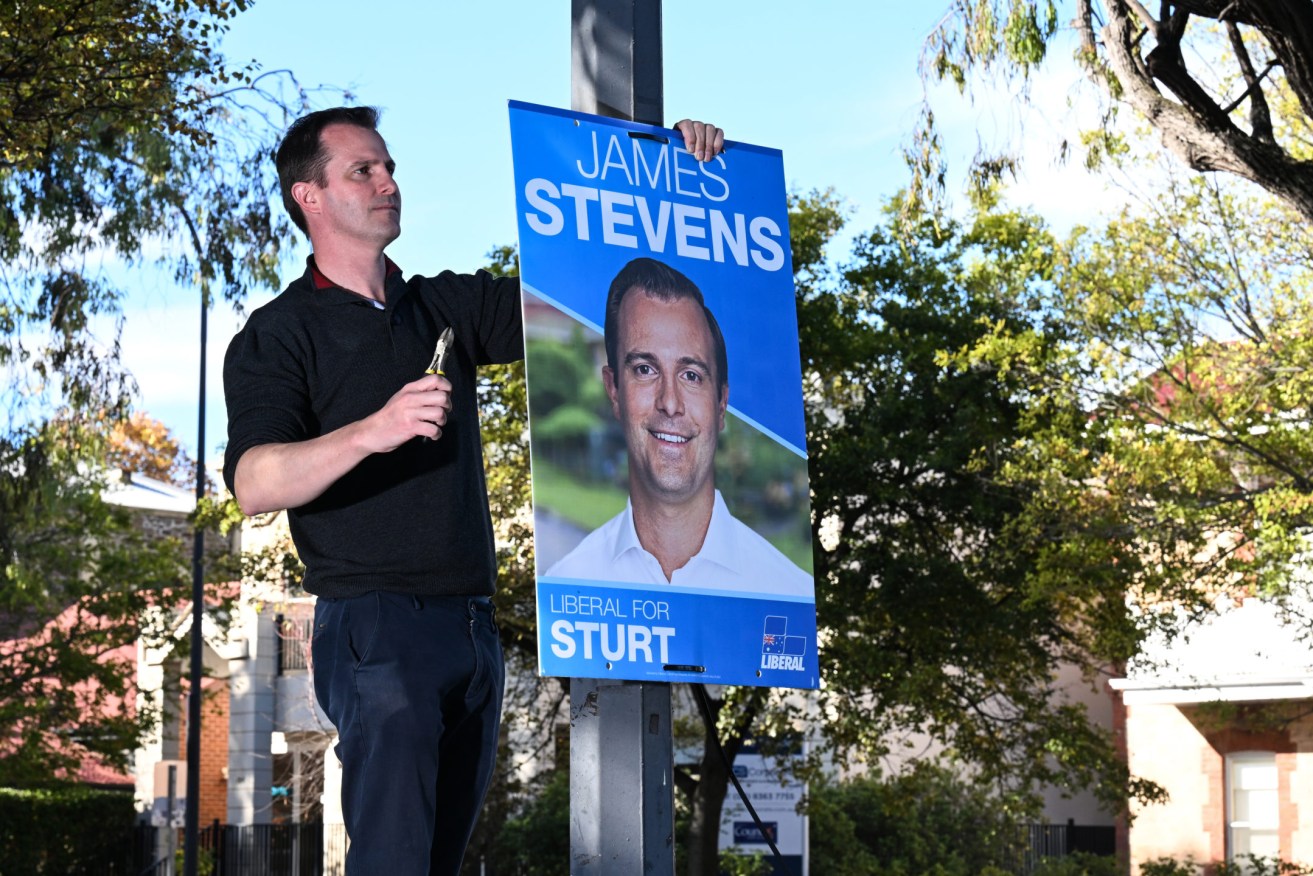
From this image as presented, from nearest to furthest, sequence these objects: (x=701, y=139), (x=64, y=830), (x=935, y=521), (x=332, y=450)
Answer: (x=332, y=450)
(x=701, y=139)
(x=935, y=521)
(x=64, y=830)

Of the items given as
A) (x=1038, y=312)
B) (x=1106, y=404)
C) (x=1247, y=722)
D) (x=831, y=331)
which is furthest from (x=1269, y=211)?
(x=1247, y=722)

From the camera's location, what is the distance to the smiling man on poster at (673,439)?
358 centimetres

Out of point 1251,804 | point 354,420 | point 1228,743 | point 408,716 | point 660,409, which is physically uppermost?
point 660,409

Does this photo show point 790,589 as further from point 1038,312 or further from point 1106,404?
point 1038,312

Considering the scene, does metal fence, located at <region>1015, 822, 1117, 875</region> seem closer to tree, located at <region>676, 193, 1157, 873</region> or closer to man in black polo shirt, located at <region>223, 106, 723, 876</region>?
tree, located at <region>676, 193, 1157, 873</region>

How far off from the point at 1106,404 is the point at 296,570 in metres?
8.75

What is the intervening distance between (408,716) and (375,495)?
15.3 inches

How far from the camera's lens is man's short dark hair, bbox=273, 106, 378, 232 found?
125 inches

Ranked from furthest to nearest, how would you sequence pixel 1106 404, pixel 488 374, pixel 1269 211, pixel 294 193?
pixel 488 374 < pixel 1106 404 < pixel 1269 211 < pixel 294 193

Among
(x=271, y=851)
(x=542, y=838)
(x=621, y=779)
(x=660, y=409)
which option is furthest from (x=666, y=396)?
(x=271, y=851)

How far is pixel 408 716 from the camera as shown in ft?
9.05

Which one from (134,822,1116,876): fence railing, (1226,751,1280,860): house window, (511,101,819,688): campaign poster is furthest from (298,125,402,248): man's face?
(134,822,1116,876): fence railing

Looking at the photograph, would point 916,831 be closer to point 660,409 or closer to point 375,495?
point 660,409

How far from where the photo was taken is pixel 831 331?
58.8ft
